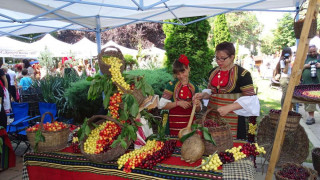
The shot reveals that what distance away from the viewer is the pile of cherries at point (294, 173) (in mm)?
2652

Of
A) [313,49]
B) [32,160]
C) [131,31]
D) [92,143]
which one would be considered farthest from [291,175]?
[131,31]

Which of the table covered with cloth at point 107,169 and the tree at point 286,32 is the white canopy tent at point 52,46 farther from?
the tree at point 286,32

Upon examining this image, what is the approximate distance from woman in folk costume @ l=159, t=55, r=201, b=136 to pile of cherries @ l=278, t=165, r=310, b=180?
1171 mm

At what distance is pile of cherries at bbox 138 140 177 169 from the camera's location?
1903 mm

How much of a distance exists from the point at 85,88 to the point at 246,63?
14868mm

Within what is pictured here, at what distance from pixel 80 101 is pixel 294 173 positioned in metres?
5.02

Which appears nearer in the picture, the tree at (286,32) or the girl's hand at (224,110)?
the girl's hand at (224,110)

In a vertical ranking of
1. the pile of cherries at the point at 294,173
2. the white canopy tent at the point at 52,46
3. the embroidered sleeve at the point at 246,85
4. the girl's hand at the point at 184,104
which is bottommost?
the pile of cherries at the point at 294,173

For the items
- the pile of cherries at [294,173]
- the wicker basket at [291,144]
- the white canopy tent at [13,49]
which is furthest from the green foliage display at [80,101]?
the white canopy tent at [13,49]

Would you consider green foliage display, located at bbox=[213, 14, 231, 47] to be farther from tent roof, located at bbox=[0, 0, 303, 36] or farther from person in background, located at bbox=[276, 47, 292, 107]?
tent roof, located at bbox=[0, 0, 303, 36]

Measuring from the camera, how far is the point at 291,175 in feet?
8.84

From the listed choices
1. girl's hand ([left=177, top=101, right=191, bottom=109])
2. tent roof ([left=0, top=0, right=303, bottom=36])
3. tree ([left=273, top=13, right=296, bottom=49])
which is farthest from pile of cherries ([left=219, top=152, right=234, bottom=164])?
tree ([left=273, top=13, right=296, bottom=49])

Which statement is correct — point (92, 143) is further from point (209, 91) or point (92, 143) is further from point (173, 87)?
point (209, 91)

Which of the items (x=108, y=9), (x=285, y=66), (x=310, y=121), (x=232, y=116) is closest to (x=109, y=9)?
(x=108, y=9)
